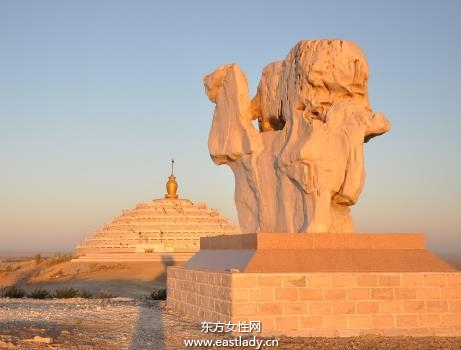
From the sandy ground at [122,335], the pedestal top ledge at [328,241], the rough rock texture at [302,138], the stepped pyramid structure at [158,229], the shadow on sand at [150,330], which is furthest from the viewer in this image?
the stepped pyramid structure at [158,229]

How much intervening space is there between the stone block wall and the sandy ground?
1.26 feet

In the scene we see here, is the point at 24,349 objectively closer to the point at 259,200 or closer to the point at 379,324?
the point at 379,324

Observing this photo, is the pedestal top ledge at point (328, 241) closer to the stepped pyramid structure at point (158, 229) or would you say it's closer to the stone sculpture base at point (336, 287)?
the stone sculpture base at point (336, 287)

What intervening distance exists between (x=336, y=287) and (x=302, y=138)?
3.13 meters

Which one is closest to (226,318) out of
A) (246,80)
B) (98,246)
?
(246,80)

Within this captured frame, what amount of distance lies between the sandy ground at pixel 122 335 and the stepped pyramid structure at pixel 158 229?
80.4ft

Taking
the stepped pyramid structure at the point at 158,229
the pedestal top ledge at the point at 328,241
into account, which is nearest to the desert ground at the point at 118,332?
the pedestal top ledge at the point at 328,241

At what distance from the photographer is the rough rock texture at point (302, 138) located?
11.0 metres

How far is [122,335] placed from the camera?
892 centimetres

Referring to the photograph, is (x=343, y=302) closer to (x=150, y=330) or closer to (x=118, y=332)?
(x=150, y=330)

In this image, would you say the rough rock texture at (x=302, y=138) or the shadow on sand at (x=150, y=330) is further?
the rough rock texture at (x=302, y=138)

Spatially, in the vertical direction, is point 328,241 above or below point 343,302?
above

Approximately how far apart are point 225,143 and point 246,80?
137 cm

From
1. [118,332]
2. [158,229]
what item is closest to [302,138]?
[118,332]
